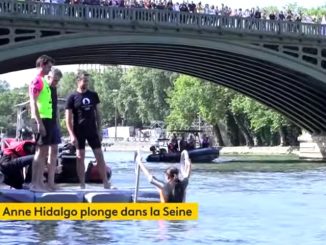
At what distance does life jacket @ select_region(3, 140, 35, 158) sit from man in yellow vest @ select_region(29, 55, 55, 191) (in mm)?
1622

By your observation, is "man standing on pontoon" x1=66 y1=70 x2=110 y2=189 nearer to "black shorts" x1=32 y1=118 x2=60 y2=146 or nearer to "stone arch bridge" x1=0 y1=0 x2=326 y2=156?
"black shorts" x1=32 y1=118 x2=60 y2=146

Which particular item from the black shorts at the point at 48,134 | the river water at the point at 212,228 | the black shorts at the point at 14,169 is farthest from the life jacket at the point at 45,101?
the river water at the point at 212,228

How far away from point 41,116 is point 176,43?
3036 cm

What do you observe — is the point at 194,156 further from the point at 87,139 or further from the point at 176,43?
the point at 87,139

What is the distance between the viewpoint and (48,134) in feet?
51.4

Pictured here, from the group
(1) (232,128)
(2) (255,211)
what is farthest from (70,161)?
(1) (232,128)

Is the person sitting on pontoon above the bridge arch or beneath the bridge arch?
beneath

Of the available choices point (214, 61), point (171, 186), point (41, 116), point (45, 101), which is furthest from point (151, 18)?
point (41, 116)

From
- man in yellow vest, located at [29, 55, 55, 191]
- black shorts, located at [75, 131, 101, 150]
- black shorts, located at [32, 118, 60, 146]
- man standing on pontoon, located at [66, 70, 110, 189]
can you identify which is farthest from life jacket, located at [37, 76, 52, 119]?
black shorts, located at [75, 131, 101, 150]

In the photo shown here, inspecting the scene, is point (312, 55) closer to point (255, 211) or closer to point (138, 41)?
point (138, 41)

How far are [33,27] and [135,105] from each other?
10515 centimetres

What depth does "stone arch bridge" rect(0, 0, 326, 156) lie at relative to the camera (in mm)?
42250

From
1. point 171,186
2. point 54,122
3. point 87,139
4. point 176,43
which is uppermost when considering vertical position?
point 176,43

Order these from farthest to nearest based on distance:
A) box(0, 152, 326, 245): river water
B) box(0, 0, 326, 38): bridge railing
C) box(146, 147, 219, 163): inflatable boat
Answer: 1. box(146, 147, 219, 163): inflatable boat
2. box(0, 0, 326, 38): bridge railing
3. box(0, 152, 326, 245): river water
